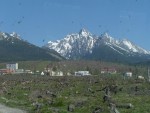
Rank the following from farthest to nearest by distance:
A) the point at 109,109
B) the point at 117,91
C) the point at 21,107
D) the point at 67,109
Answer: the point at 117,91 → the point at 21,107 → the point at 67,109 → the point at 109,109

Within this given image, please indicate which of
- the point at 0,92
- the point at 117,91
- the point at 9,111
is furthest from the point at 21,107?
the point at 0,92

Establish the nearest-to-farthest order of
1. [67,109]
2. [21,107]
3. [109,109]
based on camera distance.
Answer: [109,109] < [67,109] < [21,107]

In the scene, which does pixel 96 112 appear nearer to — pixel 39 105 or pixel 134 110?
pixel 134 110

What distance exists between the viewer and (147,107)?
183 ft

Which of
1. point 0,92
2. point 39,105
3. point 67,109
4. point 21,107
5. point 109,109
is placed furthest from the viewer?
point 0,92

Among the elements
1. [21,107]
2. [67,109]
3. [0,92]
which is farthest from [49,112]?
[0,92]

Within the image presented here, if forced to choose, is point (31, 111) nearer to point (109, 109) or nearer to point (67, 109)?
point (67, 109)

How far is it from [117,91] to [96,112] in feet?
130

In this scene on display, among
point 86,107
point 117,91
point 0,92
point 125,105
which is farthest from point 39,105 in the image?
point 0,92

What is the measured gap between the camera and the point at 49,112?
172 ft

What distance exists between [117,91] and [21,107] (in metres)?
27.8

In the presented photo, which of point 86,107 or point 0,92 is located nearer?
point 86,107

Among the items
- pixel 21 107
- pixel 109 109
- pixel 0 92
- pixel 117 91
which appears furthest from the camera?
Answer: pixel 0 92

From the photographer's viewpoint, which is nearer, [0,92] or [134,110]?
[134,110]
